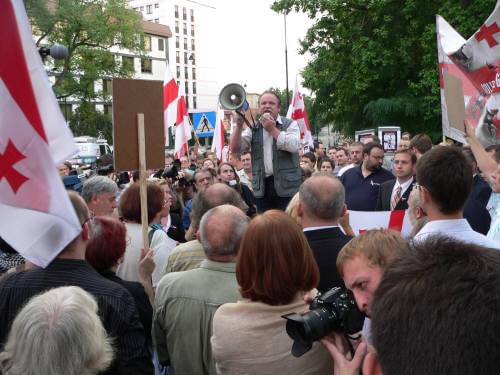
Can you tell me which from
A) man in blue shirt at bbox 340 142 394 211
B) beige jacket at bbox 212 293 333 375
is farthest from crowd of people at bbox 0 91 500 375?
man in blue shirt at bbox 340 142 394 211

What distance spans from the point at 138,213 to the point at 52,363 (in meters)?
2.50

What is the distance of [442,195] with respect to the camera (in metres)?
3.05

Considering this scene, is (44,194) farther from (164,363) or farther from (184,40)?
(184,40)

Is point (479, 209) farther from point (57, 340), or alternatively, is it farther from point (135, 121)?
point (57, 340)

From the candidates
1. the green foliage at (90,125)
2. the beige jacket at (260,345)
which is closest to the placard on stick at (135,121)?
the beige jacket at (260,345)

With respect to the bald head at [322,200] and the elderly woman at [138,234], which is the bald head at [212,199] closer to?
the elderly woman at [138,234]

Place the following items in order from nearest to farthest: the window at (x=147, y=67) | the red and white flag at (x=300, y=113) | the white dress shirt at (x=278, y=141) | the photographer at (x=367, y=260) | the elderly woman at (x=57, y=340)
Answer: the elderly woman at (x=57, y=340), the photographer at (x=367, y=260), the white dress shirt at (x=278, y=141), the red and white flag at (x=300, y=113), the window at (x=147, y=67)

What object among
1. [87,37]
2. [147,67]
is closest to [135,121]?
[87,37]

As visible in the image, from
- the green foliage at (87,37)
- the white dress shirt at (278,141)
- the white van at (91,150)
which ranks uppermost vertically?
the green foliage at (87,37)

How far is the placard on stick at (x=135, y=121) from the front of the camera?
4344 millimetres

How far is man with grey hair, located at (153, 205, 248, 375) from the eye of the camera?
3.02 metres

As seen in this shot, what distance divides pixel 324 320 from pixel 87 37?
42267 mm

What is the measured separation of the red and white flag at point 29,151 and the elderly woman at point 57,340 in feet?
0.73

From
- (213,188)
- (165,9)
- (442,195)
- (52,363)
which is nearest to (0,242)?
(213,188)
